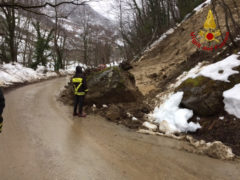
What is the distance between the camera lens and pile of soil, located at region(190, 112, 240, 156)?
3.84 metres

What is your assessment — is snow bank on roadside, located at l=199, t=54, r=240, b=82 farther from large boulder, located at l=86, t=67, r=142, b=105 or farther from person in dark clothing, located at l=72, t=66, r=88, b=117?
person in dark clothing, located at l=72, t=66, r=88, b=117

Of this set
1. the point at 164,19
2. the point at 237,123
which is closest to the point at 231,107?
the point at 237,123

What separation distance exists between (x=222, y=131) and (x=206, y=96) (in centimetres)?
116

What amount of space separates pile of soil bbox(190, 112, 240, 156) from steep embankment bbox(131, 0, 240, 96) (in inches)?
139

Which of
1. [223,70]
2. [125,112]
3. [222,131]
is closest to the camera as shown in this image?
[222,131]

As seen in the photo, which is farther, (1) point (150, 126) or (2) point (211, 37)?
(2) point (211, 37)

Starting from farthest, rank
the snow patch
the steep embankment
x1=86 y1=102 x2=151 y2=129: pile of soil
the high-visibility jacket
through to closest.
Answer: the steep embankment, the high-visibility jacket, x1=86 y1=102 x2=151 y2=129: pile of soil, the snow patch

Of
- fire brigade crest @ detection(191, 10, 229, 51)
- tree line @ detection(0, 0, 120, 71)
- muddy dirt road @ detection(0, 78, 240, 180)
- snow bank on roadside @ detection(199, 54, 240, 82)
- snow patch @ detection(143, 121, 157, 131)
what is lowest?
muddy dirt road @ detection(0, 78, 240, 180)

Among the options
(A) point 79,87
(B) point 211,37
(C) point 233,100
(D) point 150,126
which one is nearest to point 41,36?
(A) point 79,87

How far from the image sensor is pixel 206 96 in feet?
16.2

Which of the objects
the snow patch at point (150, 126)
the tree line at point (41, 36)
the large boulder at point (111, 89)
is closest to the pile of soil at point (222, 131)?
the snow patch at point (150, 126)

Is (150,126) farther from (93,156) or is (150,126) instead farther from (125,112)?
(93,156)

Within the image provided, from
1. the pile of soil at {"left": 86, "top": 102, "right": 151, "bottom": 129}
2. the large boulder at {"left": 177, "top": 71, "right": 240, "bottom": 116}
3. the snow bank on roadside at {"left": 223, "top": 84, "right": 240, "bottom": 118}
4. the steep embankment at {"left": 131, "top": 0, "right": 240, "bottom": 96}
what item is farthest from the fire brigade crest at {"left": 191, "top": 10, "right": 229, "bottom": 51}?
the pile of soil at {"left": 86, "top": 102, "right": 151, "bottom": 129}

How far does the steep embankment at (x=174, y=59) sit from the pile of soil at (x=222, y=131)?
352cm
